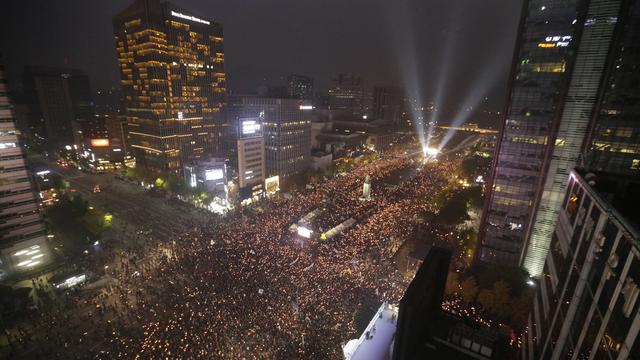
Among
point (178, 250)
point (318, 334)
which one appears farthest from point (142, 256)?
point (318, 334)

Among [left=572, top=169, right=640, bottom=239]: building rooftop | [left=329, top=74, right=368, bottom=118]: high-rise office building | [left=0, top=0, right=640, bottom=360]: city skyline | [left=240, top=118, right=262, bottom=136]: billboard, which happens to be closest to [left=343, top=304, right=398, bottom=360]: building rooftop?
[left=0, top=0, right=640, bottom=360]: city skyline

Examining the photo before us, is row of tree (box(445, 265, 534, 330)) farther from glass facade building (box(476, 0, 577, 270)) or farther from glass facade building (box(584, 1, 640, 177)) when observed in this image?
glass facade building (box(584, 1, 640, 177))

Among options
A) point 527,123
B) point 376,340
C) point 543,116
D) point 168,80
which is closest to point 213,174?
point 168,80

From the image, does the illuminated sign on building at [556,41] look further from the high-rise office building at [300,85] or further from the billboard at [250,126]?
the high-rise office building at [300,85]

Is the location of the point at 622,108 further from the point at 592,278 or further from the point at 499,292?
→ the point at 592,278

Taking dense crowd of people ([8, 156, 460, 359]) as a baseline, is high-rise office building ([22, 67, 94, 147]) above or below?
above

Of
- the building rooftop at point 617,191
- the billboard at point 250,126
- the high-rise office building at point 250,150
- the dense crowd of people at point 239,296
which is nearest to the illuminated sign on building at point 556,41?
the building rooftop at point 617,191
